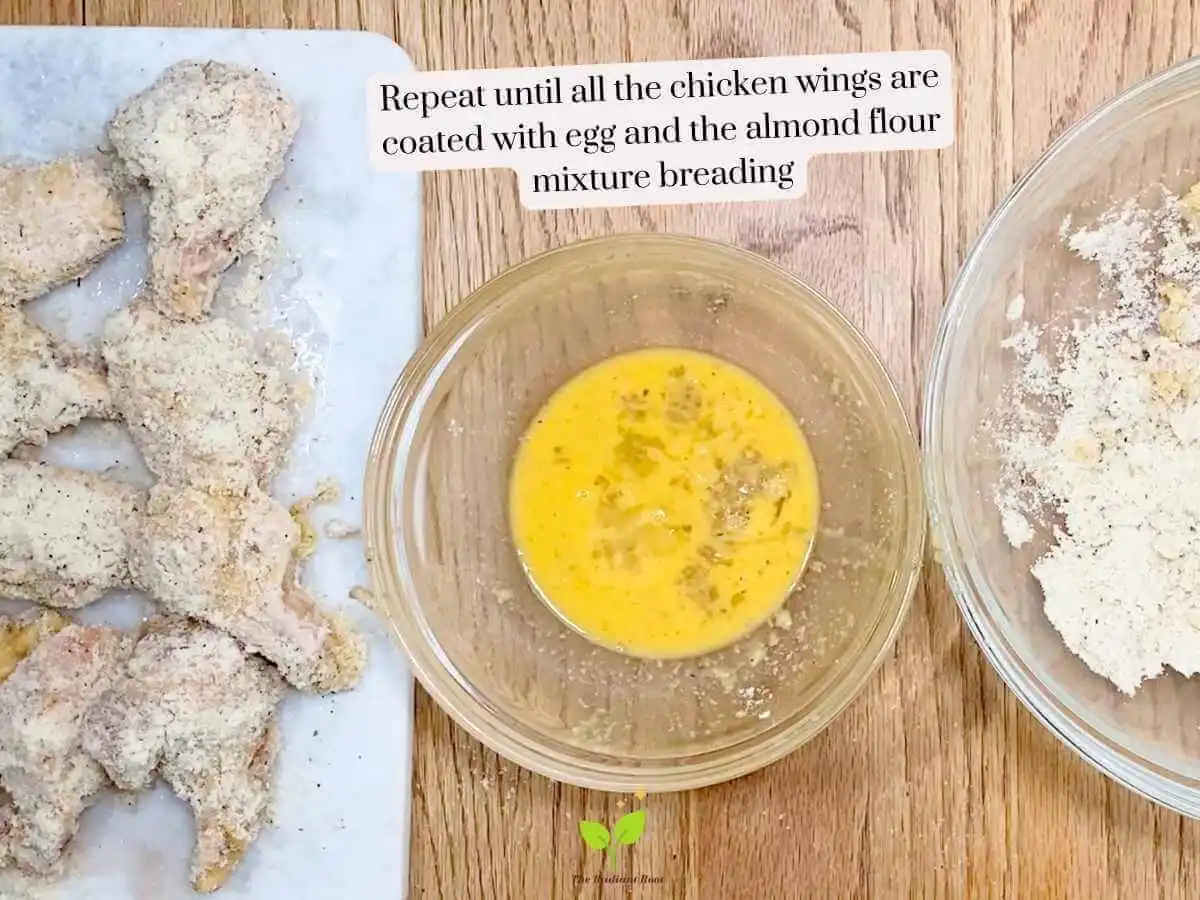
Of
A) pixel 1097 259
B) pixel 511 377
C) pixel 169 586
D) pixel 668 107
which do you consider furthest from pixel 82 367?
pixel 1097 259

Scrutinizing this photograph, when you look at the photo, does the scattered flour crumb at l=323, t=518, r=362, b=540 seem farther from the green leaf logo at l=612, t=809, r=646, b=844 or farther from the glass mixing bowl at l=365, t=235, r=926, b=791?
the green leaf logo at l=612, t=809, r=646, b=844

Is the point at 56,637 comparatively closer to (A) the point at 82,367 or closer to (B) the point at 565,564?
(A) the point at 82,367

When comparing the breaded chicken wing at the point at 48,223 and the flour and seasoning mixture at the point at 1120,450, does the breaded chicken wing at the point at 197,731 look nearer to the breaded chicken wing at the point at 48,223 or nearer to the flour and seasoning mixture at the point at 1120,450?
the breaded chicken wing at the point at 48,223
